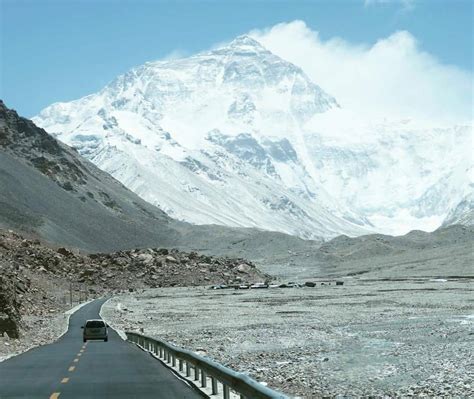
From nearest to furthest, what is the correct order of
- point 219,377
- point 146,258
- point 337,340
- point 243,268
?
point 219,377
point 337,340
point 146,258
point 243,268

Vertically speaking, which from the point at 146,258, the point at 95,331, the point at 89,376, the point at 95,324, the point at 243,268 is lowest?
the point at 89,376

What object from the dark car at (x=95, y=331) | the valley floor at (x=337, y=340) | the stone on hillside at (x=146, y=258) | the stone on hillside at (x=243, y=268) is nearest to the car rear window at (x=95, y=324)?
the dark car at (x=95, y=331)

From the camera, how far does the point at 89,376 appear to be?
24.5 metres

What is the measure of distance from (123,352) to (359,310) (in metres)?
33.6

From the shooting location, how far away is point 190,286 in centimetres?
14225

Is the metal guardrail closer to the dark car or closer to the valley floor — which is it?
the valley floor

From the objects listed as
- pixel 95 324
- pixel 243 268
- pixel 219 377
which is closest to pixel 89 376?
pixel 219 377

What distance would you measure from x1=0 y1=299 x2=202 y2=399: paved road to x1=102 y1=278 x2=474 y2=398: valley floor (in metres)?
3.36

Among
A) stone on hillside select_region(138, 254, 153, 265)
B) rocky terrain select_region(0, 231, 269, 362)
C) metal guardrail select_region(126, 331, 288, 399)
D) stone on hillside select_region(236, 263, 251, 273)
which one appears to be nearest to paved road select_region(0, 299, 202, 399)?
metal guardrail select_region(126, 331, 288, 399)

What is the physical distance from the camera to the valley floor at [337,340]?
25203mm

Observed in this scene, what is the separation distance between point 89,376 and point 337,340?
1853 centimetres

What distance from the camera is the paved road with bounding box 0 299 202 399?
2033 cm

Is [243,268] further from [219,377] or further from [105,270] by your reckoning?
[219,377]

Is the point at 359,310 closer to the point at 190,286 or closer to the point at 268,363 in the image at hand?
the point at 268,363
